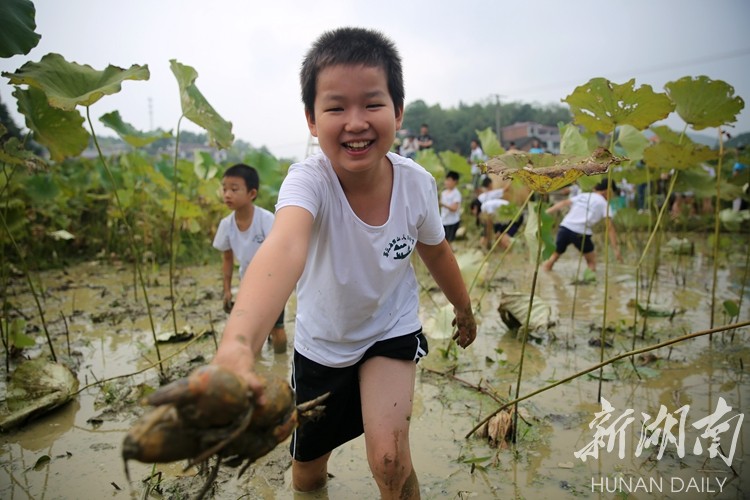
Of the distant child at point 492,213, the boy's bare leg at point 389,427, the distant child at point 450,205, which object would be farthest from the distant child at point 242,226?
the distant child at point 492,213

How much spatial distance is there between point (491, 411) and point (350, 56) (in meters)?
1.86

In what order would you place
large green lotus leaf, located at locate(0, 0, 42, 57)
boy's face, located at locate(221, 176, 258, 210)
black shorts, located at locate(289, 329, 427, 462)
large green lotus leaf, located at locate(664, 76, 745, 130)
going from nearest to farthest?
black shorts, located at locate(289, 329, 427, 462) < large green lotus leaf, located at locate(0, 0, 42, 57) < large green lotus leaf, located at locate(664, 76, 745, 130) < boy's face, located at locate(221, 176, 258, 210)

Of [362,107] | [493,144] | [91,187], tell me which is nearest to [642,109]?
[362,107]

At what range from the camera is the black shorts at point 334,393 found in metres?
1.62

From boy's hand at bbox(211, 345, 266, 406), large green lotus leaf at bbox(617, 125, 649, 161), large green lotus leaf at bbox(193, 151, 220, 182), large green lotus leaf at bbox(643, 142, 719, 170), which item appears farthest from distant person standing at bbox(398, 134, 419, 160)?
boy's hand at bbox(211, 345, 266, 406)

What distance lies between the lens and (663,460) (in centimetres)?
204

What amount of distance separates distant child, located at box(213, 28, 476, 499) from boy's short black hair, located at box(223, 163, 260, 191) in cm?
193

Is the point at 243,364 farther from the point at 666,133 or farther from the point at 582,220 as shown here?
the point at 582,220

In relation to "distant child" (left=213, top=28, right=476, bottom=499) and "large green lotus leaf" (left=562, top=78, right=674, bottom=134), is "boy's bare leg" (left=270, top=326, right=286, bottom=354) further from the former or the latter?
"large green lotus leaf" (left=562, top=78, right=674, bottom=134)

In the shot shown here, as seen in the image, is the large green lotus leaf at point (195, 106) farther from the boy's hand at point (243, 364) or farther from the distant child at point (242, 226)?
the boy's hand at point (243, 364)

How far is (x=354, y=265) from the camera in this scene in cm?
154

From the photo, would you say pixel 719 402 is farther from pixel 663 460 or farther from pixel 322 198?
pixel 322 198

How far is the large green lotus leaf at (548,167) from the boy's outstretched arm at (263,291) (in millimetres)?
732

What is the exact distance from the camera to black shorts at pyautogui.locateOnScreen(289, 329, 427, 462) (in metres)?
1.62
